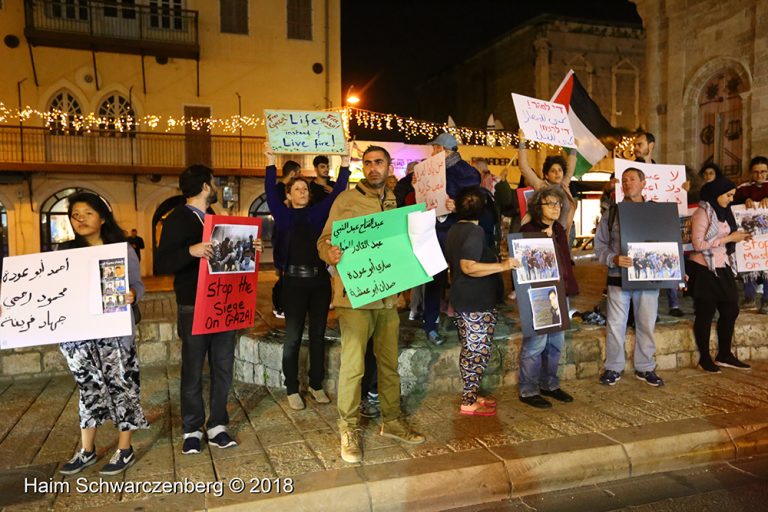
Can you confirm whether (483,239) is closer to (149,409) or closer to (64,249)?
(64,249)

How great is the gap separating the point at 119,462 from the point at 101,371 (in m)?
0.67

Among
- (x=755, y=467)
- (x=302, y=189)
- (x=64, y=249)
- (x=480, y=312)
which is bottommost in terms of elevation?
(x=755, y=467)

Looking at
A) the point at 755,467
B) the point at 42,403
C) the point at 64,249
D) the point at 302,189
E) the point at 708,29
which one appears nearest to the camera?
the point at 64,249

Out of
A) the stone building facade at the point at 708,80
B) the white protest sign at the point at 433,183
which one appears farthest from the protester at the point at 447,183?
the stone building facade at the point at 708,80

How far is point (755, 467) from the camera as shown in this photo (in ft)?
14.4

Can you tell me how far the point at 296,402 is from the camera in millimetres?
5270

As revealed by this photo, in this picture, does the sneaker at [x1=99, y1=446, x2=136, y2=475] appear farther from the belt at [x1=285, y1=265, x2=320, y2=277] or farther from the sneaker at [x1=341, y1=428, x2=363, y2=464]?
the belt at [x1=285, y1=265, x2=320, y2=277]

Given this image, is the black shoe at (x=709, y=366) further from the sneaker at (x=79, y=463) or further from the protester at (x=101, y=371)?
the sneaker at (x=79, y=463)

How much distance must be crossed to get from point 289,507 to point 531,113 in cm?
496

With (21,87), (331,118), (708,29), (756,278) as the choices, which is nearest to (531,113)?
(331,118)

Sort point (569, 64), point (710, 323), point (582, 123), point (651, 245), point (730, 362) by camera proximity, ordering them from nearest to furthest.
Result: point (651, 245) < point (710, 323) < point (730, 362) < point (582, 123) < point (569, 64)

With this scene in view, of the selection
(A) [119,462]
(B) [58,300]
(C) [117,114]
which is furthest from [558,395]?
(C) [117,114]

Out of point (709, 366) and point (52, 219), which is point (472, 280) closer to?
point (709, 366)

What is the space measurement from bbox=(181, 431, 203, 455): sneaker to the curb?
2.56 feet
